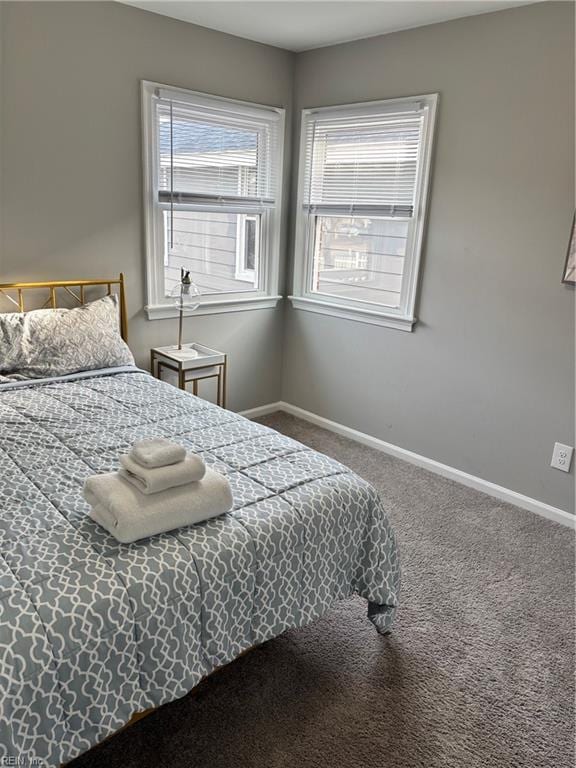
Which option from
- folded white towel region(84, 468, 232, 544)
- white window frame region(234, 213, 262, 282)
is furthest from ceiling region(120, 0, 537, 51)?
folded white towel region(84, 468, 232, 544)

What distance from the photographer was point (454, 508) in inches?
121

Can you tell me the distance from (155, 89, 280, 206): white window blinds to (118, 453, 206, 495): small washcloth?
217 cm

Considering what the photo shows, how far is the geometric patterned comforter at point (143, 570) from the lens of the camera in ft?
4.16

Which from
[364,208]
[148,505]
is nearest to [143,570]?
[148,505]

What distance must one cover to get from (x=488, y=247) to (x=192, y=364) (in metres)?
1.77

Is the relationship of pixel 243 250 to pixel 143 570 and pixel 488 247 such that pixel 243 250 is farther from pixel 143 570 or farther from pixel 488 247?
pixel 143 570

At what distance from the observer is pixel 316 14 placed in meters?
3.00

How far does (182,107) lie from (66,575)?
282cm

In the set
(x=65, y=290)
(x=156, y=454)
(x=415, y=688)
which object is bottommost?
(x=415, y=688)

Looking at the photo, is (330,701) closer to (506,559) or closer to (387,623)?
(387,623)

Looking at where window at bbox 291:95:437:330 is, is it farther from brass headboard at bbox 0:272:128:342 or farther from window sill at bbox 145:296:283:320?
brass headboard at bbox 0:272:128:342

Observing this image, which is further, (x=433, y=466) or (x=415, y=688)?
(x=433, y=466)

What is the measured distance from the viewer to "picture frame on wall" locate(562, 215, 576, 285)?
2.71 metres

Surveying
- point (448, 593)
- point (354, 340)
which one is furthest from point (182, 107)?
point (448, 593)
